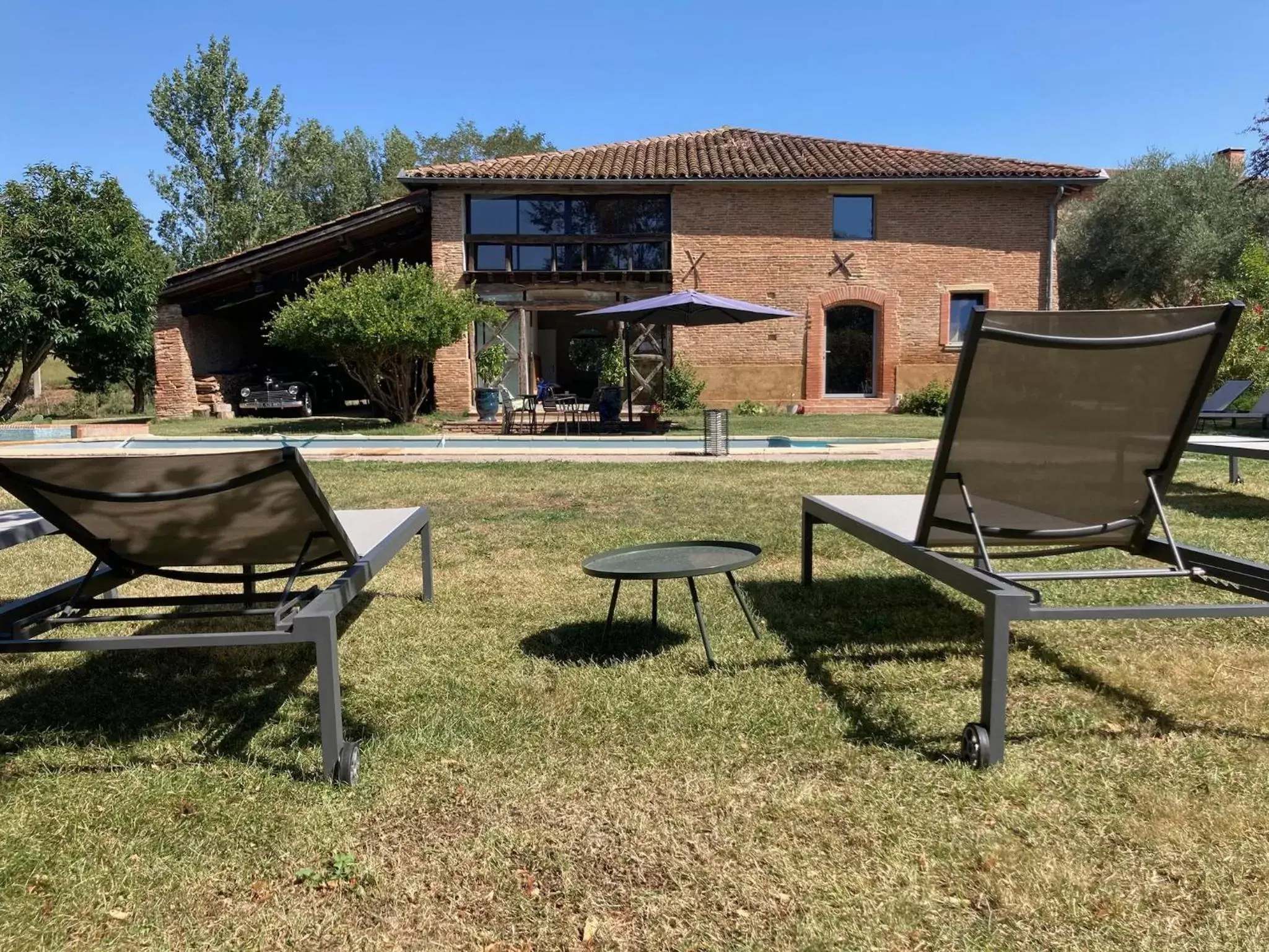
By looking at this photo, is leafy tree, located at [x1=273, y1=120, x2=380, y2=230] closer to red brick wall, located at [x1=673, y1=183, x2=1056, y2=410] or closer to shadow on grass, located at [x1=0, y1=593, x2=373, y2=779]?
red brick wall, located at [x1=673, y1=183, x2=1056, y2=410]

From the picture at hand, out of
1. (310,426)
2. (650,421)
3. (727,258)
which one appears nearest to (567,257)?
(727,258)

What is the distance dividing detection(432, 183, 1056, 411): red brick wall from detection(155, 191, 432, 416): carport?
3.05 meters

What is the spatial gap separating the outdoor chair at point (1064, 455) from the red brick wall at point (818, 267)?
15.3 metres

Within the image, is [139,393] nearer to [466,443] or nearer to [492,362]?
[492,362]

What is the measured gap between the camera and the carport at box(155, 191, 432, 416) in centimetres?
1694

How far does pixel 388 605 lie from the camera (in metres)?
3.77

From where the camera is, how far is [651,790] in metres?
2.04

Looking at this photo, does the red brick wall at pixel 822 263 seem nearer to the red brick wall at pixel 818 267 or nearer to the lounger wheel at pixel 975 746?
the red brick wall at pixel 818 267

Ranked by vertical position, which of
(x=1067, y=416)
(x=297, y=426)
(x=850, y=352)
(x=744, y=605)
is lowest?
(x=744, y=605)

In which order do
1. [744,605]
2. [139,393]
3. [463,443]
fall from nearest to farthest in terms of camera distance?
1. [744,605]
2. [463,443]
3. [139,393]

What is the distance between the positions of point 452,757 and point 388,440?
1020 cm

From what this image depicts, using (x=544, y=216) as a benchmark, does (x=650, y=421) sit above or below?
below

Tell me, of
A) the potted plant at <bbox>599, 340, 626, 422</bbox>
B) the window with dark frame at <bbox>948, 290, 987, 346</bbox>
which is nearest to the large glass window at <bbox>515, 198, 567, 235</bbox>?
the potted plant at <bbox>599, 340, 626, 422</bbox>

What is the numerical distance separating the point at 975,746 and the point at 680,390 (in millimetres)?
15372
